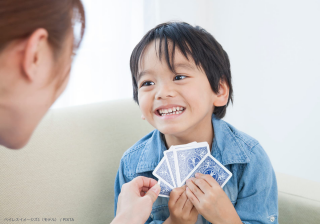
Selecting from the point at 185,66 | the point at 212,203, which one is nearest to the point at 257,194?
the point at 212,203

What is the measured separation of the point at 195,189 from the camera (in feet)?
3.59

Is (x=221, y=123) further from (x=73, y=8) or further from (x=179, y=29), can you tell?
(x=73, y=8)

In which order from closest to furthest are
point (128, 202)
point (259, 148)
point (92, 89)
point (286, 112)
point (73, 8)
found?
point (73, 8)
point (128, 202)
point (259, 148)
point (92, 89)
point (286, 112)

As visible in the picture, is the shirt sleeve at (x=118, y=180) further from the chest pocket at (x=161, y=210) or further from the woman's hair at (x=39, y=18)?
the woman's hair at (x=39, y=18)

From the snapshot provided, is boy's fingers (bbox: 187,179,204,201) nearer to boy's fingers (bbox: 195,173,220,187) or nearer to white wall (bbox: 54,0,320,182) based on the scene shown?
boy's fingers (bbox: 195,173,220,187)

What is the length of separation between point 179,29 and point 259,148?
0.62m

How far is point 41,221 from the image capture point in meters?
1.16

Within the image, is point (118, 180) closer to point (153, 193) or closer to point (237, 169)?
point (153, 193)

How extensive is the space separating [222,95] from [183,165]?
37 centimetres

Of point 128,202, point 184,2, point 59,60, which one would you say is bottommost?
point 128,202

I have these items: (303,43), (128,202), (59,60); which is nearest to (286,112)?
(303,43)

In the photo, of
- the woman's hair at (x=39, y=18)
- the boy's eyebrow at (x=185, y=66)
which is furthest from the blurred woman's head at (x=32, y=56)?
the boy's eyebrow at (x=185, y=66)

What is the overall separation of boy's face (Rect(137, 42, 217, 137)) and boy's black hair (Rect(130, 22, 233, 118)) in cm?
2

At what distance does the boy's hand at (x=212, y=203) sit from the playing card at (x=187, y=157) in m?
0.11
